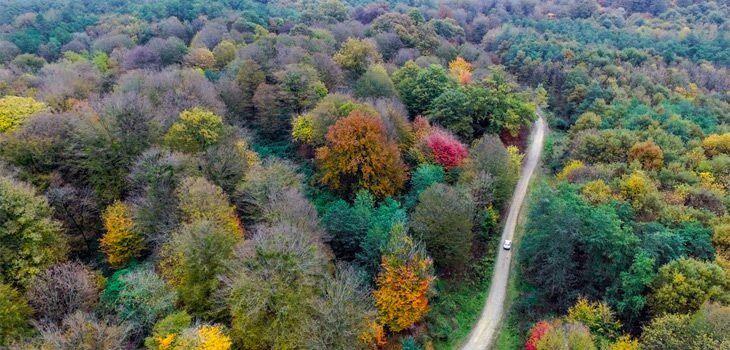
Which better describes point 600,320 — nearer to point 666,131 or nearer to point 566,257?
point 566,257

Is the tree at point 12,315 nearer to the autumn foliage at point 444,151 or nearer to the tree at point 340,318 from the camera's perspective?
the tree at point 340,318

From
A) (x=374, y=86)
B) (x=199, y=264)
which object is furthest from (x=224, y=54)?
(x=199, y=264)

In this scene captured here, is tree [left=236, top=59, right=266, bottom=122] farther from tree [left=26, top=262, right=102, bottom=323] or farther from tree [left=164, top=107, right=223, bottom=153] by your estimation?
tree [left=26, top=262, right=102, bottom=323]

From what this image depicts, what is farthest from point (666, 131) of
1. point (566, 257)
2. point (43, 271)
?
point (43, 271)

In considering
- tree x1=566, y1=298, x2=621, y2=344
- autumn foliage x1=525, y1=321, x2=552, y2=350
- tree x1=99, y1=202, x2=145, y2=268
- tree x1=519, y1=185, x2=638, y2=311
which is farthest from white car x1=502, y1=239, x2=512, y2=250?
tree x1=99, y1=202, x2=145, y2=268

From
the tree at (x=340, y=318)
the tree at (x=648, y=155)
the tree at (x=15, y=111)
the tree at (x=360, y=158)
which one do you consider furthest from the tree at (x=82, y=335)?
the tree at (x=648, y=155)
